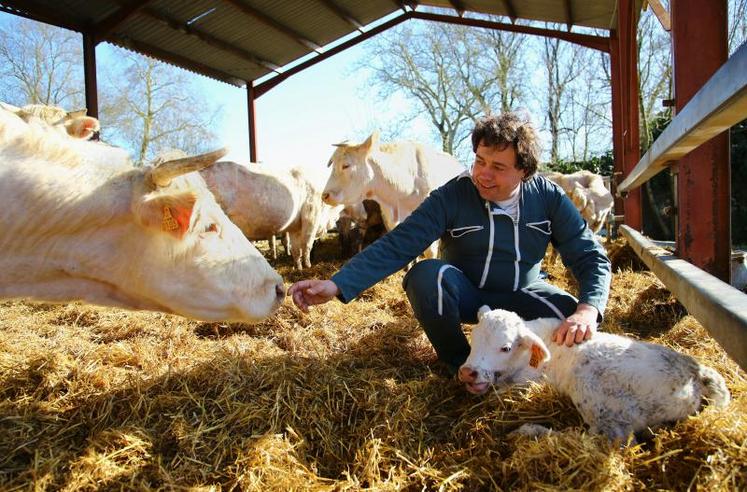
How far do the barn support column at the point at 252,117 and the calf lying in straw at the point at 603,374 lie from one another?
11627 millimetres

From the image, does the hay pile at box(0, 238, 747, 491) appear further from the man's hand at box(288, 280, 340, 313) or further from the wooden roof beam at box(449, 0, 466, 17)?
the wooden roof beam at box(449, 0, 466, 17)

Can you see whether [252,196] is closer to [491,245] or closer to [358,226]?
[358,226]

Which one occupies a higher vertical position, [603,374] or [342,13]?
[342,13]

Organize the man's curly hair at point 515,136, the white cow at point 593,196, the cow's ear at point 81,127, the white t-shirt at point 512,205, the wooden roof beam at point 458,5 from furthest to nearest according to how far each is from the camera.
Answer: the wooden roof beam at point 458,5 < the white cow at point 593,196 < the cow's ear at point 81,127 < the white t-shirt at point 512,205 < the man's curly hair at point 515,136

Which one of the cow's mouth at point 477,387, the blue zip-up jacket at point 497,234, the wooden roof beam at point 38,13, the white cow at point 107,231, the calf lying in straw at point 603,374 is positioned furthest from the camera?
the wooden roof beam at point 38,13

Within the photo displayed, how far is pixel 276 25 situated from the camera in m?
12.6

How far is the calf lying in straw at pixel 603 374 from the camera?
2244 mm

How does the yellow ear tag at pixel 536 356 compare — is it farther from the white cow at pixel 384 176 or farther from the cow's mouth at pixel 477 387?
the white cow at pixel 384 176

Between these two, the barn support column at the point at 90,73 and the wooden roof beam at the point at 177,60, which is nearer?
the barn support column at the point at 90,73

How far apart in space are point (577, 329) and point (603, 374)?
0.90ft

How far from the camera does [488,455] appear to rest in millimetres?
2174

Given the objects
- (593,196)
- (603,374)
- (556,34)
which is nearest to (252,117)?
(556,34)

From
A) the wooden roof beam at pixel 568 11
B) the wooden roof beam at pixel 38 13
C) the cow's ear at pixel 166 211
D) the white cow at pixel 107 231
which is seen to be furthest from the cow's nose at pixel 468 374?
the wooden roof beam at pixel 568 11

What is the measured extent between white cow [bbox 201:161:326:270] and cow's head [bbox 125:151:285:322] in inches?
244
